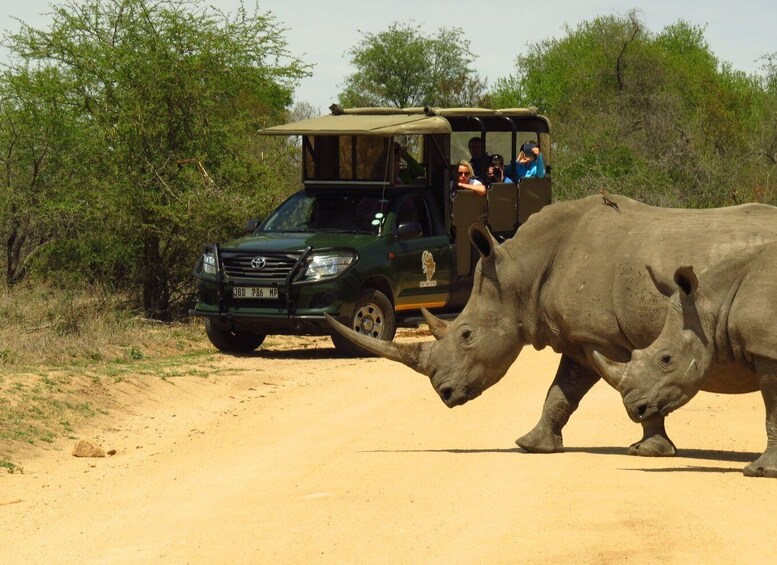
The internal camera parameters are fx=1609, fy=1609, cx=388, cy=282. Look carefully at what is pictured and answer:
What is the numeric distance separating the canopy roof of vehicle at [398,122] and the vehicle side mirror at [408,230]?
110 cm

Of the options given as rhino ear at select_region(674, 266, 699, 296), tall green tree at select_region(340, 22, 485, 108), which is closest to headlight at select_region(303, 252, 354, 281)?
rhino ear at select_region(674, 266, 699, 296)

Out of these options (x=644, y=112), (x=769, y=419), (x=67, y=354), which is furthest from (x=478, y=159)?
(x=644, y=112)

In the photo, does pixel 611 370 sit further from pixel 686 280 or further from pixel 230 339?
pixel 230 339

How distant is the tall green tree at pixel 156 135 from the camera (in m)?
21.7

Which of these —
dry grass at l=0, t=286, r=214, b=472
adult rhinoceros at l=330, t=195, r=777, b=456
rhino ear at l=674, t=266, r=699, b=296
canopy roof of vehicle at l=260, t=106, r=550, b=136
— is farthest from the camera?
canopy roof of vehicle at l=260, t=106, r=550, b=136

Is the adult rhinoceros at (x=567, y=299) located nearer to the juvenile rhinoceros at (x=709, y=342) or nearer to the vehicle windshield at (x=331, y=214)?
the juvenile rhinoceros at (x=709, y=342)

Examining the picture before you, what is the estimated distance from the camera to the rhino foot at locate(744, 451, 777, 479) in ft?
30.8

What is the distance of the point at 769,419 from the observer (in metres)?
9.66

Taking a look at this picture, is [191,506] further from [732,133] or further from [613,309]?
[732,133]

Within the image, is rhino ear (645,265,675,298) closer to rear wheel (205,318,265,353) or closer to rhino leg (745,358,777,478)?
rhino leg (745,358,777,478)

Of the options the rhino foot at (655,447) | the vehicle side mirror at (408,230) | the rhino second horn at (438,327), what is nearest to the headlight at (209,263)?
the vehicle side mirror at (408,230)

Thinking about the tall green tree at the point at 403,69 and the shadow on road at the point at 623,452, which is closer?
the shadow on road at the point at 623,452

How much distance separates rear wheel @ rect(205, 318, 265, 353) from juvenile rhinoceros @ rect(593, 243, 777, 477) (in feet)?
30.8

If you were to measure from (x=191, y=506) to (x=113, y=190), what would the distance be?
12.9 metres
